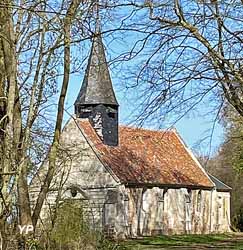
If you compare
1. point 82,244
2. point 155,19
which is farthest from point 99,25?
point 82,244

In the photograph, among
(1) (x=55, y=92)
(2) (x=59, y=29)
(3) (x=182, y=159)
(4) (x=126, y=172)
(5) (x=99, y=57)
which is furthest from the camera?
(3) (x=182, y=159)

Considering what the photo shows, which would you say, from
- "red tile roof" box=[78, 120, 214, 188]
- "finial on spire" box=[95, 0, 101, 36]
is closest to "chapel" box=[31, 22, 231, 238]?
"red tile roof" box=[78, 120, 214, 188]

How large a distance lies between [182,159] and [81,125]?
9.09m

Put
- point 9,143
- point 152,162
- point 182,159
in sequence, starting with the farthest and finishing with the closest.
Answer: point 182,159 < point 152,162 < point 9,143

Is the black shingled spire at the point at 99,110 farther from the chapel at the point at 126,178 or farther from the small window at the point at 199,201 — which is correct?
the small window at the point at 199,201

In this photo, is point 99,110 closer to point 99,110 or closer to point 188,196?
point 99,110

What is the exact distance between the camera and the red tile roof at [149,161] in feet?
124

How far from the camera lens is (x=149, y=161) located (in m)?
40.5

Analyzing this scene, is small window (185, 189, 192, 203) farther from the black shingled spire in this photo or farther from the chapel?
the black shingled spire

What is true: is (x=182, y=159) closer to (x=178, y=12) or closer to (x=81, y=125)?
(x=81, y=125)

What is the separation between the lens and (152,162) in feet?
133

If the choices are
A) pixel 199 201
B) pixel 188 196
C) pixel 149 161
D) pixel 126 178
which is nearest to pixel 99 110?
pixel 126 178

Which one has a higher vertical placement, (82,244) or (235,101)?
(235,101)

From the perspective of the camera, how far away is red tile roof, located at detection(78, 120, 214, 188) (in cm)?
3784
